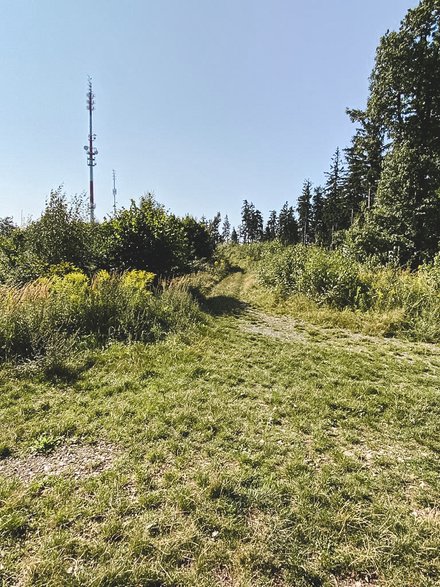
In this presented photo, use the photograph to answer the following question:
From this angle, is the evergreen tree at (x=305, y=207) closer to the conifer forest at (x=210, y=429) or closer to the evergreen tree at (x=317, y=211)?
the evergreen tree at (x=317, y=211)

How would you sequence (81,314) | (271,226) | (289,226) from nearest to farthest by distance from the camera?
(81,314)
(289,226)
(271,226)

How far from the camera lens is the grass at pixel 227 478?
1829 millimetres

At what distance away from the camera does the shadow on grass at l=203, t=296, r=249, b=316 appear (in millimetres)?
9312

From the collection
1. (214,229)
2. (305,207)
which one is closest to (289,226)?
(305,207)

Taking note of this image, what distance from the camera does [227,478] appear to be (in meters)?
2.50

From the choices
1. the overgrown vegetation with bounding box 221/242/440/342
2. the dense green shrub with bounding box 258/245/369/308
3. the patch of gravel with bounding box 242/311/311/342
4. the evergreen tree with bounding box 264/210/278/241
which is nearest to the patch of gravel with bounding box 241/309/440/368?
the patch of gravel with bounding box 242/311/311/342

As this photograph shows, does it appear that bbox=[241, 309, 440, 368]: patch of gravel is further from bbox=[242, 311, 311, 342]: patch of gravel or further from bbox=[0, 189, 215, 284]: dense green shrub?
bbox=[0, 189, 215, 284]: dense green shrub

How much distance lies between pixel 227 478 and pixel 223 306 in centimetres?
779

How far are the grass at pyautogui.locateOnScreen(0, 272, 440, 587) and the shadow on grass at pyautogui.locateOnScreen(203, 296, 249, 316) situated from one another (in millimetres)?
4271

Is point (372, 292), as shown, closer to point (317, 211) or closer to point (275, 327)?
point (275, 327)

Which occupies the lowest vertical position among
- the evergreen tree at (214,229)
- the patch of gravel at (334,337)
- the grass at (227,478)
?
the grass at (227,478)

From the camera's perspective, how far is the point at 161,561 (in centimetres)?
184

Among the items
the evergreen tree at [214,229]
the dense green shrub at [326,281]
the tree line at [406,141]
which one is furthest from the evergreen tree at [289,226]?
the dense green shrub at [326,281]

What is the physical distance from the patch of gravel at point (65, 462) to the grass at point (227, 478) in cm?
6
